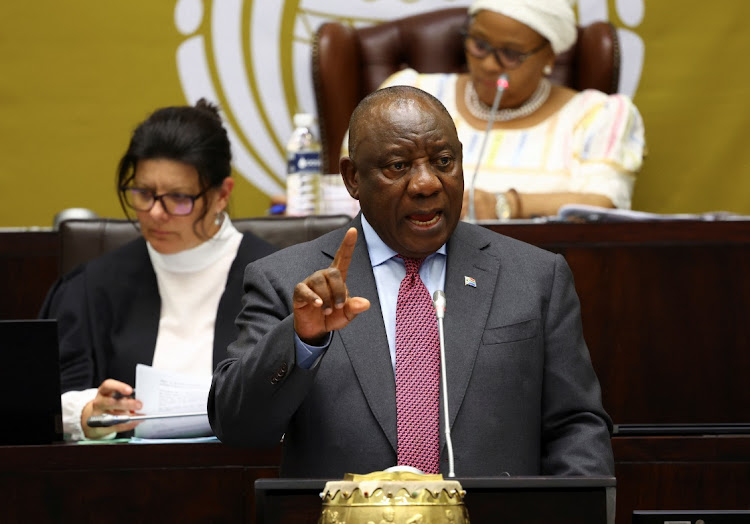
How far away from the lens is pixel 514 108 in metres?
3.67

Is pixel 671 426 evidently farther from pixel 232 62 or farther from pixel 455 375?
pixel 232 62

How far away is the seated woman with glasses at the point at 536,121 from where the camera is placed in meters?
3.48

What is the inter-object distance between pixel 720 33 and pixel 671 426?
2110mm

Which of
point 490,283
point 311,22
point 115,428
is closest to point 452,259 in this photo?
point 490,283

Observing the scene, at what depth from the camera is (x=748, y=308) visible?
2668mm

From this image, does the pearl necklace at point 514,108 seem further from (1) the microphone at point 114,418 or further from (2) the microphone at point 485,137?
(1) the microphone at point 114,418

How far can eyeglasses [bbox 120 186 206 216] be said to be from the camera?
277cm

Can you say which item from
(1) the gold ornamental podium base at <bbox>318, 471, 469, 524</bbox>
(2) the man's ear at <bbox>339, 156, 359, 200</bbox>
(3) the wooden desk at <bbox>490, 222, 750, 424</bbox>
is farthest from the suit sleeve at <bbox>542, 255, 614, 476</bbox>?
(3) the wooden desk at <bbox>490, 222, 750, 424</bbox>

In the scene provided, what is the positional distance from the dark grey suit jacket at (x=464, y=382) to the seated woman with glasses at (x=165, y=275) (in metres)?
0.85

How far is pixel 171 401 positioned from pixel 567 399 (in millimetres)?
901

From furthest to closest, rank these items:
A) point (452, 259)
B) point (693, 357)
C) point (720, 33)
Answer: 1. point (720, 33)
2. point (693, 357)
3. point (452, 259)

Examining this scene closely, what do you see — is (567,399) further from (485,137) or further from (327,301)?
(485,137)

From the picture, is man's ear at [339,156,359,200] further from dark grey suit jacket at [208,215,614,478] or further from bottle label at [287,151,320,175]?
bottle label at [287,151,320,175]

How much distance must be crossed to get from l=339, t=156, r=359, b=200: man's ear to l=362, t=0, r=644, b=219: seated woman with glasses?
4.71ft
